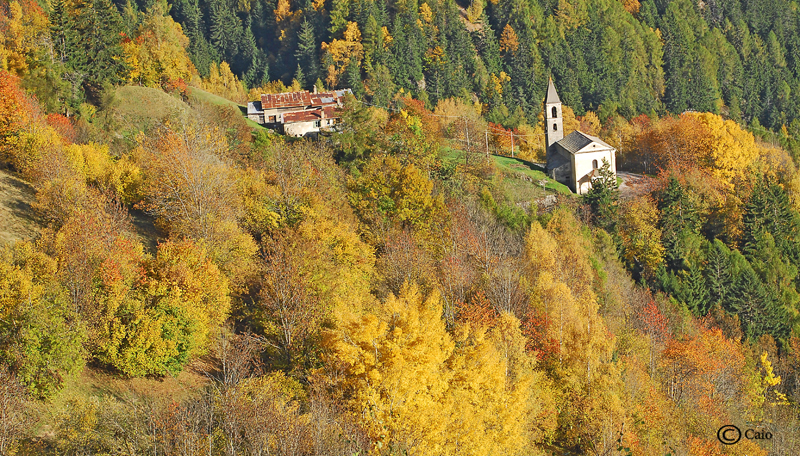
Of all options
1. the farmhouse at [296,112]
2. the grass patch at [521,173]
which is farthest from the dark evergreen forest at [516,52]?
the grass patch at [521,173]

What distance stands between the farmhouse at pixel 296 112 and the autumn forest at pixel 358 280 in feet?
36.4

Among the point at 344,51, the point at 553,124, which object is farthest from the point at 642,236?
the point at 344,51

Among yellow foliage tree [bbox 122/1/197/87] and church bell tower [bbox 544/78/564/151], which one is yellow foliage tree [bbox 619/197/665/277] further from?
yellow foliage tree [bbox 122/1/197/87]

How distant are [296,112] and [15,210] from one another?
44.5 meters

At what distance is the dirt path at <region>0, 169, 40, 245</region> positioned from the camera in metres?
33.4

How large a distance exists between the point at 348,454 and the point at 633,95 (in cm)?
12766

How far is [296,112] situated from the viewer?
255ft

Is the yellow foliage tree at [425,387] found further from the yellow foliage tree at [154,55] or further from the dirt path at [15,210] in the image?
the yellow foliage tree at [154,55]

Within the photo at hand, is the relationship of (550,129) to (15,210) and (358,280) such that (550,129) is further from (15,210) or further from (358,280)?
(15,210)

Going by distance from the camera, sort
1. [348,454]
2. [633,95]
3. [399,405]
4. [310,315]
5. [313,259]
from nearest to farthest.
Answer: [348,454] < [399,405] < [310,315] < [313,259] < [633,95]

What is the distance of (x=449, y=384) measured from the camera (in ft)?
89.1

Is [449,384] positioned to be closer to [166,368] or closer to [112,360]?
[166,368]

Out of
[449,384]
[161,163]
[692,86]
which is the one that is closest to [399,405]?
[449,384]

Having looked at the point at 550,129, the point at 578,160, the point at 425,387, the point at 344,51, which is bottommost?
the point at 425,387
